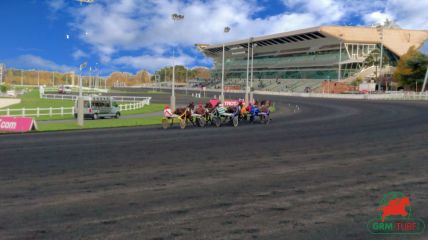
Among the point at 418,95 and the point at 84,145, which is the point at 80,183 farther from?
the point at 418,95

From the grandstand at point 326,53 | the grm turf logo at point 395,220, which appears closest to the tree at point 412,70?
the grandstand at point 326,53

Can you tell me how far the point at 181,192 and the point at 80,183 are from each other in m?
2.32

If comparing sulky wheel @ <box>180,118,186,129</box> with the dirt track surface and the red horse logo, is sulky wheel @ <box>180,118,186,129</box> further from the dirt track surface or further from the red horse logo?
the red horse logo

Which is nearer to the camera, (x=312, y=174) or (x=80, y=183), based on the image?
(x=80, y=183)

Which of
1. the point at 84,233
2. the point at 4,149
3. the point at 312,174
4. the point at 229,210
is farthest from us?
the point at 4,149

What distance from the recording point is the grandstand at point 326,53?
105625mm

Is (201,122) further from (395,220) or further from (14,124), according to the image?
(395,220)

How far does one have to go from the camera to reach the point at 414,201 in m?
7.55

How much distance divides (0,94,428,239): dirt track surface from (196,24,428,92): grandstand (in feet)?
258

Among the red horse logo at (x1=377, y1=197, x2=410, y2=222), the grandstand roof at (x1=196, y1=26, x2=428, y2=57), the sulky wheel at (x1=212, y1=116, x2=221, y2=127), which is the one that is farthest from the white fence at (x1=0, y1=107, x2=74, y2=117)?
the grandstand roof at (x1=196, y1=26, x2=428, y2=57)

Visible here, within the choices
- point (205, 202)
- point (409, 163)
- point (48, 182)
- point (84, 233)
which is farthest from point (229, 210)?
point (409, 163)

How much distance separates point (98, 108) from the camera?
1394 inches

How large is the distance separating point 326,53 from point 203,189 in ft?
369

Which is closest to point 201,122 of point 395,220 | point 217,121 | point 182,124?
point 217,121
